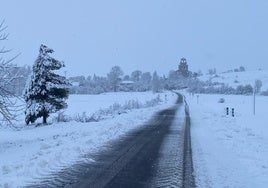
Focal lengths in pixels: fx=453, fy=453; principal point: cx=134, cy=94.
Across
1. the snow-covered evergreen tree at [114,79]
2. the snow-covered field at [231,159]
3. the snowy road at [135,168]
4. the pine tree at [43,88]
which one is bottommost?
the snow-covered field at [231,159]

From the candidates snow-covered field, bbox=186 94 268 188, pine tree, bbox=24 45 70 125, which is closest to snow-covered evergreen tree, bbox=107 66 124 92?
pine tree, bbox=24 45 70 125

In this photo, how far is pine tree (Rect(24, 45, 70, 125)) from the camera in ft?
105

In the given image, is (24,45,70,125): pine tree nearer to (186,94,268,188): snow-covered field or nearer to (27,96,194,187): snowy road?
(186,94,268,188): snow-covered field

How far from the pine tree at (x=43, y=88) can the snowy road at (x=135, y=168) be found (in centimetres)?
→ 1601

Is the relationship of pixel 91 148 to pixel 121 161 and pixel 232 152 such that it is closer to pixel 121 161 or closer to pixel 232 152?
pixel 121 161

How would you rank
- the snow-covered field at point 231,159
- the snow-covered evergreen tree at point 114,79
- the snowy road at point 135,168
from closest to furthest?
the snowy road at point 135,168
the snow-covered field at point 231,159
the snow-covered evergreen tree at point 114,79

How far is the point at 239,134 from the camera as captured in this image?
20.3m

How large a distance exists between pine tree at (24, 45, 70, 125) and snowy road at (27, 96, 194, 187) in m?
16.0

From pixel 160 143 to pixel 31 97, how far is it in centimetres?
1754

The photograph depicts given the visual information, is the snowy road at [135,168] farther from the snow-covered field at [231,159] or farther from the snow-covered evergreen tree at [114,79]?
the snow-covered evergreen tree at [114,79]

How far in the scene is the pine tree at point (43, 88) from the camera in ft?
105

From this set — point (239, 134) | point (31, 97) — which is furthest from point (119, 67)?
point (239, 134)

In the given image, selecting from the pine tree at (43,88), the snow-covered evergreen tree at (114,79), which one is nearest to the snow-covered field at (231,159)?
the pine tree at (43,88)

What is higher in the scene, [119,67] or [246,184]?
[119,67]
